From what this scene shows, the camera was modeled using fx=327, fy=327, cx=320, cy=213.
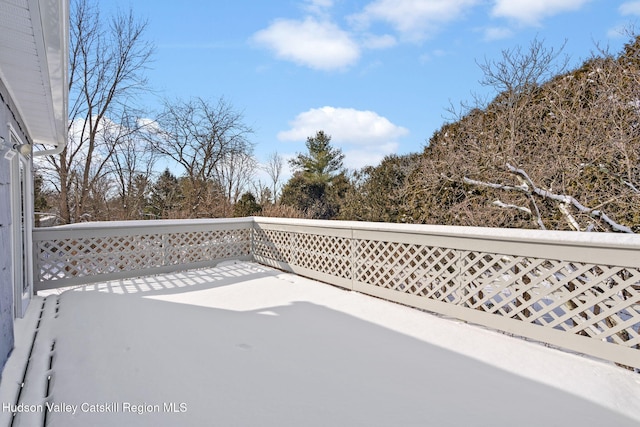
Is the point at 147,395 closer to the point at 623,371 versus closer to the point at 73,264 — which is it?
the point at 623,371

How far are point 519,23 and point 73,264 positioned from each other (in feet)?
26.7

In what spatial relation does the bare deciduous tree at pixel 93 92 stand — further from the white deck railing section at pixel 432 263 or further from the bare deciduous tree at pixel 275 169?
the bare deciduous tree at pixel 275 169

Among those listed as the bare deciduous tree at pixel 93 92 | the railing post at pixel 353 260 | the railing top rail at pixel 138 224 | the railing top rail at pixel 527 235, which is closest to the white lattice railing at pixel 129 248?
the railing top rail at pixel 138 224

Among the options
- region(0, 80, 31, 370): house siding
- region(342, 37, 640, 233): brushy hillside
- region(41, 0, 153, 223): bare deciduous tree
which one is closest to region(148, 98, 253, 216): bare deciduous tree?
region(41, 0, 153, 223): bare deciduous tree

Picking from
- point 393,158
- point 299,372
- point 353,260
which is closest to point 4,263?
point 299,372

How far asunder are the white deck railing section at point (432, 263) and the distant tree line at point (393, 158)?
4.55ft

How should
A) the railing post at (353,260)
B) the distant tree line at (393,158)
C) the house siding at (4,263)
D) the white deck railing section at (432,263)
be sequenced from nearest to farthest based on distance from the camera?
the house siding at (4,263) < the white deck railing section at (432,263) < the distant tree line at (393,158) < the railing post at (353,260)

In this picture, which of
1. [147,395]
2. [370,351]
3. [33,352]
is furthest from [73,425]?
[370,351]

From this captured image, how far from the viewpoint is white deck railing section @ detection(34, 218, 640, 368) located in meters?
2.46

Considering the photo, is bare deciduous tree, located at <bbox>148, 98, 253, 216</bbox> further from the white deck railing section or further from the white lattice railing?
the white deck railing section

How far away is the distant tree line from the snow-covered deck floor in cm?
221

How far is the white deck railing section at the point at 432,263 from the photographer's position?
96.7 inches

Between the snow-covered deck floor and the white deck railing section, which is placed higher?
the white deck railing section

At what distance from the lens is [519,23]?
5.59m
